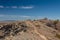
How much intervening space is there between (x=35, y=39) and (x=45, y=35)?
259cm

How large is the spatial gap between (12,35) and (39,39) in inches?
169

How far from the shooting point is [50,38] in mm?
25406

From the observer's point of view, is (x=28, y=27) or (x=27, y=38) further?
(x=28, y=27)

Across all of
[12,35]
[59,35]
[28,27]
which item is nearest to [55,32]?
[59,35]

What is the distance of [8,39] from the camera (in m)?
24.9

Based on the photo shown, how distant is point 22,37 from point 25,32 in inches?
55.7

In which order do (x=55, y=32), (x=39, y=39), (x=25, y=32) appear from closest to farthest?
1. (x=39, y=39)
2. (x=25, y=32)
3. (x=55, y=32)

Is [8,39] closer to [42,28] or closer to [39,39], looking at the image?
[39,39]

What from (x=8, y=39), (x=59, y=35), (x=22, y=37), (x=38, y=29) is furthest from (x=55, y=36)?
(x=8, y=39)

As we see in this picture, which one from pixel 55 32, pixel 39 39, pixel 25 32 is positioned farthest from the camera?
pixel 55 32

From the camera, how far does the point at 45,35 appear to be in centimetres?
2628

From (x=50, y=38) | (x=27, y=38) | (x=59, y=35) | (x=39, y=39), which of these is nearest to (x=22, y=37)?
(x=27, y=38)

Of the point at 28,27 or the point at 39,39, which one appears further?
the point at 28,27

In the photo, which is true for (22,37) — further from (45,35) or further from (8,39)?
(45,35)
